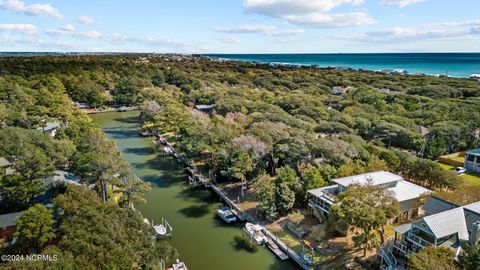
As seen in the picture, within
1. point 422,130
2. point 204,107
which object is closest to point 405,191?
point 422,130

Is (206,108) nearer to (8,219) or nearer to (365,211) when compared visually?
(8,219)

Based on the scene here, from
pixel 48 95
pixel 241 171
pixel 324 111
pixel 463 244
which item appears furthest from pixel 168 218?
pixel 48 95

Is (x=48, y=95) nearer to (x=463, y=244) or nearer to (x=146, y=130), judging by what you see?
(x=146, y=130)

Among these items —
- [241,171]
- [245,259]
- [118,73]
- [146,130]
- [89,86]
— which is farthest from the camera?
[118,73]

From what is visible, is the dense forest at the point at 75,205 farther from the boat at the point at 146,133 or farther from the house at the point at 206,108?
the house at the point at 206,108

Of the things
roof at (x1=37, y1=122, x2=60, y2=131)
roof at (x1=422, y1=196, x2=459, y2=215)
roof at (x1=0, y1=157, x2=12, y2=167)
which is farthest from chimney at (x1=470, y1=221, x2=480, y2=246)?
roof at (x1=37, y1=122, x2=60, y2=131)

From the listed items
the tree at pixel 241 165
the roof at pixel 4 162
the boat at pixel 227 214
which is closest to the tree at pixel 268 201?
the boat at pixel 227 214

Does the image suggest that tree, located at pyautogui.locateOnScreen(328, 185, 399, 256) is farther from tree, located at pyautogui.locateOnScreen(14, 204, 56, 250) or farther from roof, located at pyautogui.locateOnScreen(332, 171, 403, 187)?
tree, located at pyautogui.locateOnScreen(14, 204, 56, 250)
